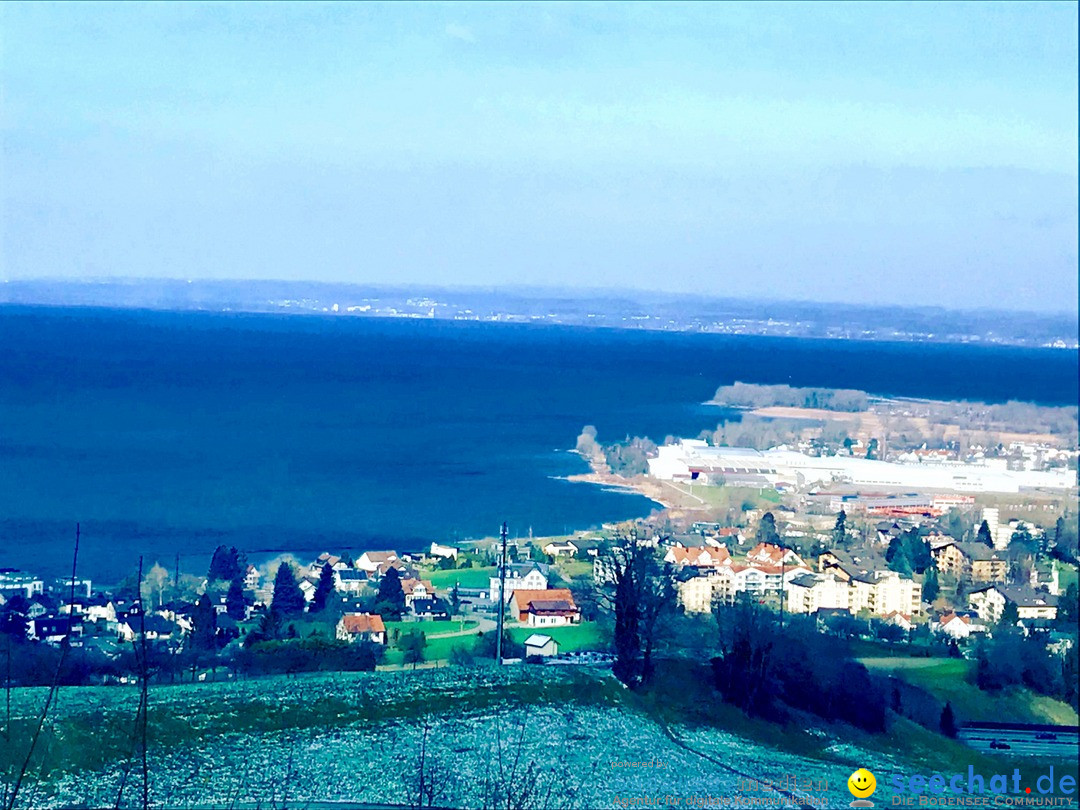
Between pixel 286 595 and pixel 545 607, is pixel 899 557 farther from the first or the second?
pixel 286 595

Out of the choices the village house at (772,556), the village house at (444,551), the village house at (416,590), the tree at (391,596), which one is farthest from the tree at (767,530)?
the tree at (391,596)

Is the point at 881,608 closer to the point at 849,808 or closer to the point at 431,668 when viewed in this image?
the point at 849,808

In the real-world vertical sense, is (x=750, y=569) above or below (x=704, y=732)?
above

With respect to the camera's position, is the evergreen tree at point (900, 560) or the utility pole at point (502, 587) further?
the evergreen tree at point (900, 560)

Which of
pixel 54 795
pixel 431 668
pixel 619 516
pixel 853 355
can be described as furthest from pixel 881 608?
pixel 54 795

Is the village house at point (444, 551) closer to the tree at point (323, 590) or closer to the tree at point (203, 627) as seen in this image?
the tree at point (323, 590)

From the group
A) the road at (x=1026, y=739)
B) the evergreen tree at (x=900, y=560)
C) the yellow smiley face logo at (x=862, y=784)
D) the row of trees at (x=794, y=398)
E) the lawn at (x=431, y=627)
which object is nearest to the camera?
the yellow smiley face logo at (x=862, y=784)

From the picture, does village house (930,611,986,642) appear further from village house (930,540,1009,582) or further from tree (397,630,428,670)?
tree (397,630,428,670)

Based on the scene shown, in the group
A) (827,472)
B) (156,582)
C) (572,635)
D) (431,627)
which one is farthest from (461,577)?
(827,472)
